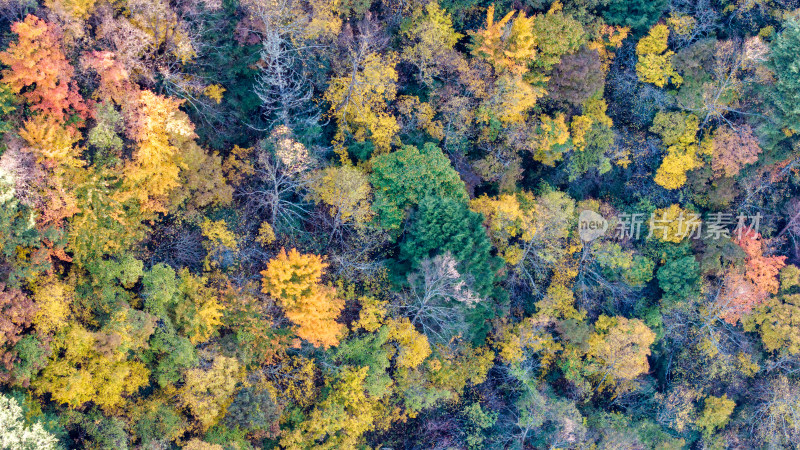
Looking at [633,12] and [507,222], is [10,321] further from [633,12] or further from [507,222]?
[633,12]

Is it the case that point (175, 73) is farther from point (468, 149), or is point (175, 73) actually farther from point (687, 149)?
point (687, 149)

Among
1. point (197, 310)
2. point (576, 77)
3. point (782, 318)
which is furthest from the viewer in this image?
point (782, 318)

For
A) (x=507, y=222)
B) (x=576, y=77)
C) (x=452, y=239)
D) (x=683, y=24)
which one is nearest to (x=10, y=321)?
(x=452, y=239)

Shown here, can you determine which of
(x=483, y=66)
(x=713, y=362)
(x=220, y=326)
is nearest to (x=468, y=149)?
(x=483, y=66)

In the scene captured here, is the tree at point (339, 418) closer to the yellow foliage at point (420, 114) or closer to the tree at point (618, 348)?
the yellow foliage at point (420, 114)

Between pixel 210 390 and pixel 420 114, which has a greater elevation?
pixel 420 114

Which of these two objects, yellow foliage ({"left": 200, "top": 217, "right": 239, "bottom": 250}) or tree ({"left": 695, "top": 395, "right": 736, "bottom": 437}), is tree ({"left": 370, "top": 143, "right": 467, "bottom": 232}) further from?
tree ({"left": 695, "top": 395, "right": 736, "bottom": 437})
